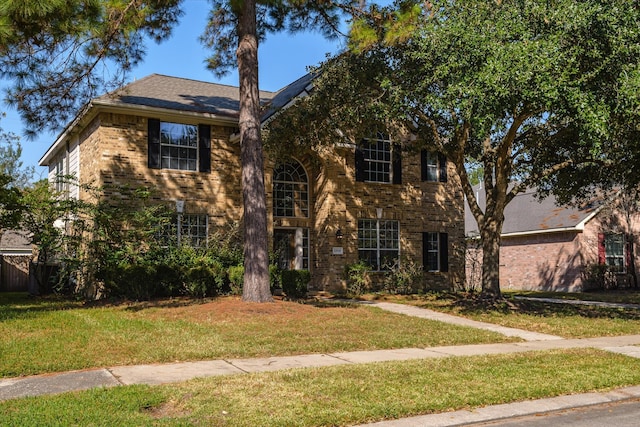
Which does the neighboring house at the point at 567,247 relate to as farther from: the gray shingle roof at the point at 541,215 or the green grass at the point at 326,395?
the green grass at the point at 326,395

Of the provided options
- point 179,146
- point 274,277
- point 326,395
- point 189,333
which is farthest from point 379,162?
point 326,395

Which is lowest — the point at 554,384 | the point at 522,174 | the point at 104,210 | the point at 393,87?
the point at 554,384

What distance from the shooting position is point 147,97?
1834 cm

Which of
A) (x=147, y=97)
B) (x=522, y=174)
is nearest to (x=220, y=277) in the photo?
(x=147, y=97)

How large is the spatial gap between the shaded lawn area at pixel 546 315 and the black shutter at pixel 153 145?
810cm

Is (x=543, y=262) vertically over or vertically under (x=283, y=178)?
under

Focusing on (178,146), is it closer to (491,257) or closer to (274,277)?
(274,277)

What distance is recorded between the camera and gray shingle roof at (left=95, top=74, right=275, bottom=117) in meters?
17.5

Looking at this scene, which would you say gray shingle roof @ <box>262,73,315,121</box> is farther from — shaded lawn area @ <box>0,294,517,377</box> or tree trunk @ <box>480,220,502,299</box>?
shaded lawn area @ <box>0,294,517,377</box>

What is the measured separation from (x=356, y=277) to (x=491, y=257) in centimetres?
525

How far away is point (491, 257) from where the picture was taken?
15766 mm

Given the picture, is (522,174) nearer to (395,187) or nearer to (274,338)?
(395,187)

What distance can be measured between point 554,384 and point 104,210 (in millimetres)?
12583

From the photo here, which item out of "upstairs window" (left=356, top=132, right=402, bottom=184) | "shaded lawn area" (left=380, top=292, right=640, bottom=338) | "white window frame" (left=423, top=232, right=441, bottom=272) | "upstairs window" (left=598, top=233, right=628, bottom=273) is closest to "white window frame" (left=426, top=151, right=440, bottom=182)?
"upstairs window" (left=356, top=132, right=402, bottom=184)
